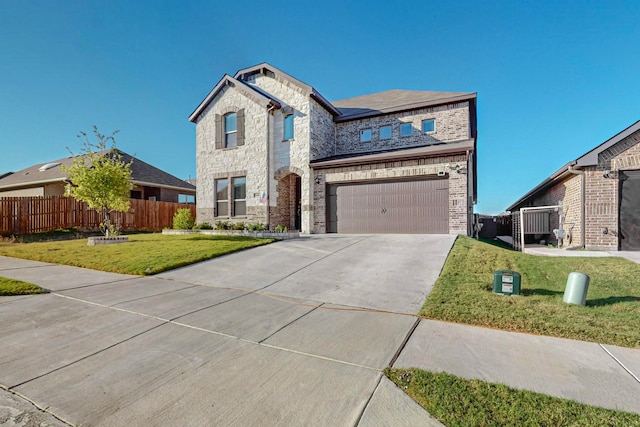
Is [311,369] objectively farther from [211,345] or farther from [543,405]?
[543,405]

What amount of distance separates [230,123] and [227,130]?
1.37 ft

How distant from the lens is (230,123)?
15.9 metres

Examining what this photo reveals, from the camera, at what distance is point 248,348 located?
3.25m

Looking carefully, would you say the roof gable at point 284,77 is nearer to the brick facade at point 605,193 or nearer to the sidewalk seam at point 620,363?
the brick facade at point 605,193

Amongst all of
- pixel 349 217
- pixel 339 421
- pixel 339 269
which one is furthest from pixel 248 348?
pixel 349 217

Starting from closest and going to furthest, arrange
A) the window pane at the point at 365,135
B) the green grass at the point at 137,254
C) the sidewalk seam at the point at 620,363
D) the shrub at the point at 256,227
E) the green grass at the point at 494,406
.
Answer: the green grass at the point at 494,406 → the sidewalk seam at the point at 620,363 → the green grass at the point at 137,254 → the shrub at the point at 256,227 → the window pane at the point at 365,135

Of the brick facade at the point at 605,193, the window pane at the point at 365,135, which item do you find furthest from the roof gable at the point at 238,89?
the brick facade at the point at 605,193

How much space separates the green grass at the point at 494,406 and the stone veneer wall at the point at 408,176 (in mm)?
9514

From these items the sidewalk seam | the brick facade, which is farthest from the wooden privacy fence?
the brick facade

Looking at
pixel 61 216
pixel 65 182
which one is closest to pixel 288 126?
pixel 61 216

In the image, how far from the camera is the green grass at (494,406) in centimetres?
210

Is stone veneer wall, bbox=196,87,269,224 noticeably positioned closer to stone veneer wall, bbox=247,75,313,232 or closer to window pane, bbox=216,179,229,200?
window pane, bbox=216,179,229,200

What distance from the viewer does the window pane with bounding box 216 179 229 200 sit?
619 inches

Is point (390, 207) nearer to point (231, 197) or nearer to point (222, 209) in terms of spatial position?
point (231, 197)
